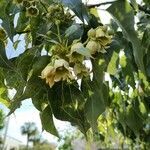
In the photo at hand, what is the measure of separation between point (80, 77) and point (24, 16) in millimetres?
241

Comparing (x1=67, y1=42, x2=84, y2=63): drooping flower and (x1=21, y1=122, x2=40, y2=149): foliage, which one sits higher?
(x1=67, y1=42, x2=84, y2=63): drooping flower

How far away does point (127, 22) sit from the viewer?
0.81 metres

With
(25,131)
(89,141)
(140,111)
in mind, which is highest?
(89,141)

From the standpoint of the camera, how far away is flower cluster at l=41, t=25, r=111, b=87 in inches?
30.2

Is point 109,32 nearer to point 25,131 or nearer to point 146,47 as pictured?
point 146,47

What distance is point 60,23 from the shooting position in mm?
896

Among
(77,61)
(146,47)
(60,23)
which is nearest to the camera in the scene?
(77,61)

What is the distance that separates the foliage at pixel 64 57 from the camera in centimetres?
80

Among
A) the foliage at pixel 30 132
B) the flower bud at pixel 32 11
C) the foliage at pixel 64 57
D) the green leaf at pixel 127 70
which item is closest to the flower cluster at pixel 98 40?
the foliage at pixel 64 57

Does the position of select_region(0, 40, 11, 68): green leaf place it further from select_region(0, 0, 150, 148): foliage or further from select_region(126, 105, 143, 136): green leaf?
select_region(126, 105, 143, 136): green leaf

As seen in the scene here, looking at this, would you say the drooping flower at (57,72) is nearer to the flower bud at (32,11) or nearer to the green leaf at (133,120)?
the flower bud at (32,11)

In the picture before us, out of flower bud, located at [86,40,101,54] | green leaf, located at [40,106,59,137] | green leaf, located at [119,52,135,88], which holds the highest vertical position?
flower bud, located at [86,40,101,54]


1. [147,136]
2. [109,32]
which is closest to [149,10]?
[109,32]

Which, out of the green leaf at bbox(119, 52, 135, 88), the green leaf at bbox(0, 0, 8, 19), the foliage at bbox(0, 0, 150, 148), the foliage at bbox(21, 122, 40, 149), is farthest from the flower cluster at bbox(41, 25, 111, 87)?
the foliage at bbox(21, 122, 40, 149)
